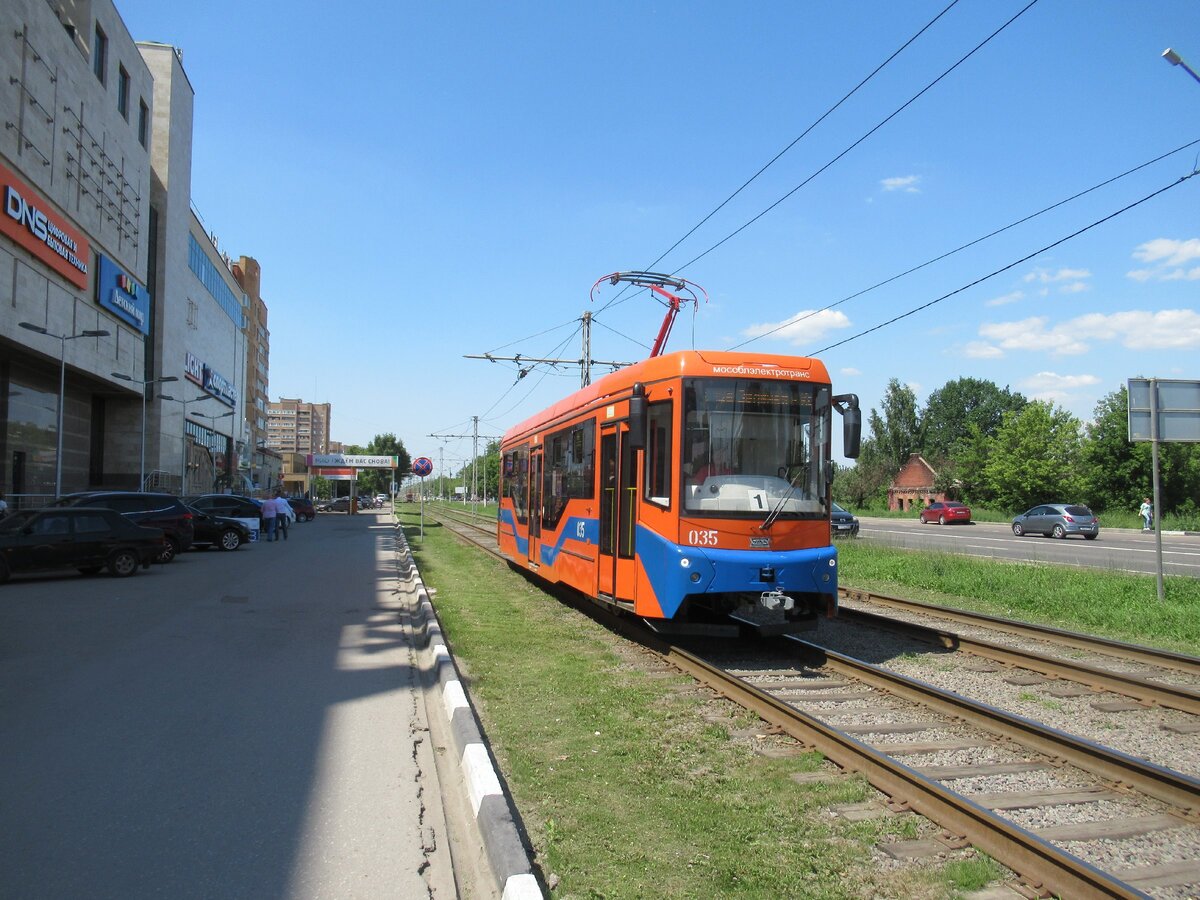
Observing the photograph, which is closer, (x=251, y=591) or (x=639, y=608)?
(x=639, y=608)

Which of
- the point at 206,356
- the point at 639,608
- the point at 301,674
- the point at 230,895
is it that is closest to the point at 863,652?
the point at 639,608

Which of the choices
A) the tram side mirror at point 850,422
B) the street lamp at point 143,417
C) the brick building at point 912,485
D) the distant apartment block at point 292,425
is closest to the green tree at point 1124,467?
the brick building at point 912,485

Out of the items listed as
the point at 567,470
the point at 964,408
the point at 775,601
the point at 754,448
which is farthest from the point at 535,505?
the point at 964,408

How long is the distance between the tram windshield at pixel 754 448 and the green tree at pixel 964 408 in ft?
336

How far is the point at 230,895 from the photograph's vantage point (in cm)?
380

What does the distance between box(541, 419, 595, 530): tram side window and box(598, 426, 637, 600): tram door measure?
22.4 inches

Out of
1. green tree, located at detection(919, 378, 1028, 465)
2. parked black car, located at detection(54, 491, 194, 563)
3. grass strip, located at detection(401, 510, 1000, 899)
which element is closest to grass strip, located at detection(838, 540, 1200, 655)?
grass strip, located at detection(401, 510, 1000, 899)

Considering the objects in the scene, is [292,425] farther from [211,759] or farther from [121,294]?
[211,759]

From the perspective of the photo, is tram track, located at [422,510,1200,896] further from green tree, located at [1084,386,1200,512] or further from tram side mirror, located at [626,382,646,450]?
green tree, located at [1084,386,1200,512]

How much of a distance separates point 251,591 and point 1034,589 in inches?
539

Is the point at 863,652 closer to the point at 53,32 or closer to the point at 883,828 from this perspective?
the point at 883,828

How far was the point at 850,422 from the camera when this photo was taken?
924 cm

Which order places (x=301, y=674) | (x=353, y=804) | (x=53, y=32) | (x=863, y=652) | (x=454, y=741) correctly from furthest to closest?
(x=53, y=32) → (x=863, y=652) → (x=301, y=674) → (x=454, y=741) → (x=353, y=804)

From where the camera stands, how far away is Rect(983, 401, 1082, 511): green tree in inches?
2477
